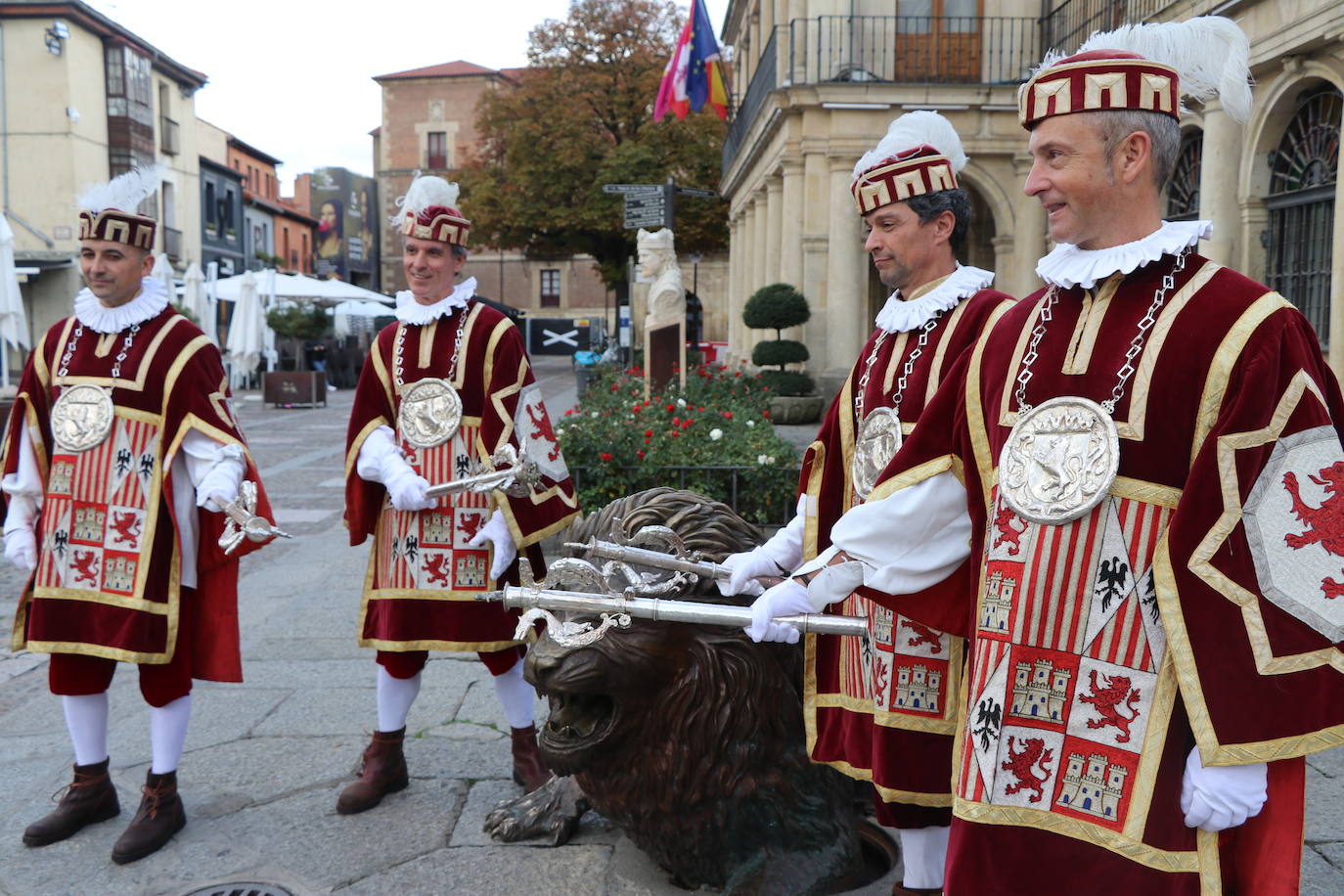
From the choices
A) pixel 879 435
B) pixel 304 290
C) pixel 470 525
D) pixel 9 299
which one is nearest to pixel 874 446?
pixel 879 435

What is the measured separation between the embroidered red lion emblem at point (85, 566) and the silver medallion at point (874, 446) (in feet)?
8.13

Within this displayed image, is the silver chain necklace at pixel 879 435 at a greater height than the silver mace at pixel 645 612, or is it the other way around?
the silver chain necklace at pixel 879 435

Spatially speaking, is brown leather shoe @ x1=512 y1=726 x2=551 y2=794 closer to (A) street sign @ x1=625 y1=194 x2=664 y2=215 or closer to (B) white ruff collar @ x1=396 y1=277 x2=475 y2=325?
(B) white ruff collar @ x1=396 y1=277 x2=475 y2=325

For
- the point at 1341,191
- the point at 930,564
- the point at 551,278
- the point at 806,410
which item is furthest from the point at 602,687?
the point at 551,278

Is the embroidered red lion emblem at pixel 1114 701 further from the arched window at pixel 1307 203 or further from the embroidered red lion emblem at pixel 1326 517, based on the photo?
the arched window at pixel 1307 203

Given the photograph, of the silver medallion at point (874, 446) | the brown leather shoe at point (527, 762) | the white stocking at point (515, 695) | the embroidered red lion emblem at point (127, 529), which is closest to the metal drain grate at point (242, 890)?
the brown leather shoe at point (527, 762)

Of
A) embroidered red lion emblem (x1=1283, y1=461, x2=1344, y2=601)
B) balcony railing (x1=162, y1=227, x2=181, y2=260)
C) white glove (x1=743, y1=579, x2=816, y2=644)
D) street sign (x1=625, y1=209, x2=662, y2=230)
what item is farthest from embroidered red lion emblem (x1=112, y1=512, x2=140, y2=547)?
balcony railing (x1=162, y1=227, x2=181, y2=260)

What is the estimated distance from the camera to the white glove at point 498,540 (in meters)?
3.71

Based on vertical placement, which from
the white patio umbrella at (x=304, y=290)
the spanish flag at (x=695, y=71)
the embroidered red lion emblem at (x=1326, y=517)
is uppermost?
the spanish flag at (x=695, y=71)

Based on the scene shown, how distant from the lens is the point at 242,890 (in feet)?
10.5

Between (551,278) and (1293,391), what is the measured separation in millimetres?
58261

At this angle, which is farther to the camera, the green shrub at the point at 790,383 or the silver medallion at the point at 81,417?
the green shrub at the point at 790,383

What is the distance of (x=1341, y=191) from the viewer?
7.66m

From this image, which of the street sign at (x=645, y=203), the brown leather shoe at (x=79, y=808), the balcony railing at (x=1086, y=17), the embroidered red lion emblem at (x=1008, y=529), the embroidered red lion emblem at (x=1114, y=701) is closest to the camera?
the embroidered red lion emblem at (x=1114, y=701)
